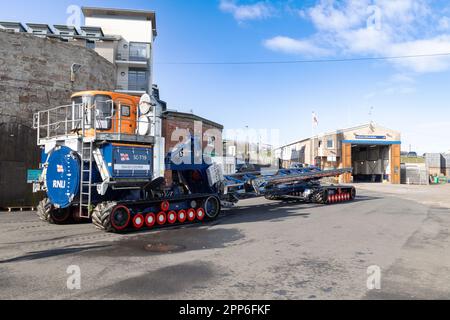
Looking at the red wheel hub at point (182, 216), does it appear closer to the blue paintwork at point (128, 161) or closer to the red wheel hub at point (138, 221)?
the red wheel hub at point (138, 221)

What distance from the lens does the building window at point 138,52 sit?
1646 inches

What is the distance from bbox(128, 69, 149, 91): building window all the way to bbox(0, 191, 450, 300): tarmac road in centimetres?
3002

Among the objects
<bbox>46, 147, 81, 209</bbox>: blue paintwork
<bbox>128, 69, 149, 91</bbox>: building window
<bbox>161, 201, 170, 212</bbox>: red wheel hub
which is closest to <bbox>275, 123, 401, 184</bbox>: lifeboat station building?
<bbox>128, 69, 149, 91</bbox>: building window

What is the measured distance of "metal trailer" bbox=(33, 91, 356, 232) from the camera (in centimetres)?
982

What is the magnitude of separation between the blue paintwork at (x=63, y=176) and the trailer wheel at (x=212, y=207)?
14.9 feet

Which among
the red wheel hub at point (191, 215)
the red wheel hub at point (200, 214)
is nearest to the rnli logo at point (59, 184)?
the red wheel hub at point (191, 215)

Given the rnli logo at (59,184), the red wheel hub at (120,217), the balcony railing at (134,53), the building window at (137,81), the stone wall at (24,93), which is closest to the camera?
the red wheel hub at (120,217)

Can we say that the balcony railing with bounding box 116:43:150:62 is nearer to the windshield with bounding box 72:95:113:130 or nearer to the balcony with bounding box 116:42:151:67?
the balcony with bounding box 116:42:151:67

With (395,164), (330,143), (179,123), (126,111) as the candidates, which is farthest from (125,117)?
(395,164)

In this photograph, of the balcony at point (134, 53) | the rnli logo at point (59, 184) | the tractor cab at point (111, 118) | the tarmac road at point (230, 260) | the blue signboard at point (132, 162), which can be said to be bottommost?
the tarmac road at point (230, 260)

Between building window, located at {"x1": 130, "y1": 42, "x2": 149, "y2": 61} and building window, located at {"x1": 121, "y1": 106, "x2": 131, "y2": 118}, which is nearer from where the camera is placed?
building window, located at {"x1": 121, "y1": 106, "x2": 131, "y2": 118}

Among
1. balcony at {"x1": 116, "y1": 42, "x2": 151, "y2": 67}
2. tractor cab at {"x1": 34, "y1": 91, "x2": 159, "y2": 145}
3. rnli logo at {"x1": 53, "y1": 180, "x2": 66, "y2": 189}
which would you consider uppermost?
balcony at {"x1": 116, "y1": 42, "x2": 151, "y2": 67}

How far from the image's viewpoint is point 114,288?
543 cm
